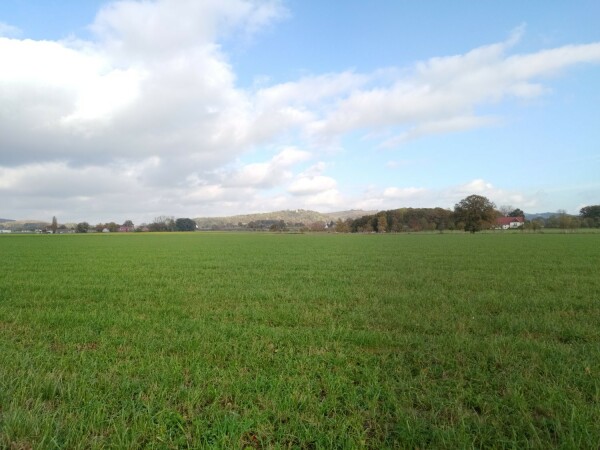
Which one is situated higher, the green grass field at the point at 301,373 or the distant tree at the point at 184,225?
the distant tree at the point at 184,225

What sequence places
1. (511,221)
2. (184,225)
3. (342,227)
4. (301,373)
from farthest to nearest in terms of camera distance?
(342,227) < (184,225) < (511,221) < (301,373)

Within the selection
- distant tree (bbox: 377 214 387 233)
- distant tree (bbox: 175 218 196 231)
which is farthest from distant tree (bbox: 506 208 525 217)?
distant tree (bbox: 175 218 196 231)

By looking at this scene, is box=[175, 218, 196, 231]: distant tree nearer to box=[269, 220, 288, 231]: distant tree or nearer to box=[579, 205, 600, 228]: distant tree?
box=[269, 220, 288, 231]: distant tree

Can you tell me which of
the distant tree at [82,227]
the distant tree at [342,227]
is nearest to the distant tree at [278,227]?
the distant tree at [342,227]

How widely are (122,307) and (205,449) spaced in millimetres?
7917

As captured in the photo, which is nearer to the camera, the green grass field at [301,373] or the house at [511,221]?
the green grass field at [301,373]

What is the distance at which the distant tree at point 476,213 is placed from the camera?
358 feet

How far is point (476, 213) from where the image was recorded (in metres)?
110

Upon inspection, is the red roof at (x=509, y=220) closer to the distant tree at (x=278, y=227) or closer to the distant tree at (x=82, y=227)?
the distant tree at (x=278, y=227)

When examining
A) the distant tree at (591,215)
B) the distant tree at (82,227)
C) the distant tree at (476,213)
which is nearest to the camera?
the distant tree at (476,213)

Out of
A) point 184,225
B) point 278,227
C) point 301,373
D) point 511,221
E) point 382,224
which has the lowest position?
point 301,373

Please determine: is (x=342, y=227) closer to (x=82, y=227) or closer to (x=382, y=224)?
(x=382, y=224)

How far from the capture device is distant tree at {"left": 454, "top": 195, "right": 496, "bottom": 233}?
10919 centimetres

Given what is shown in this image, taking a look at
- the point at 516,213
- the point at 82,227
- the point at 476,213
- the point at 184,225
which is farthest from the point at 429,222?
the point at 82,227
